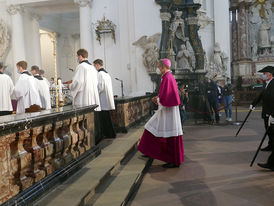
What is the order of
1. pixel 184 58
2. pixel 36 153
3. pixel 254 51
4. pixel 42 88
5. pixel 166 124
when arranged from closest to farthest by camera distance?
1. pixel 36 153
2. pixel 166 124
3. pixel 42 88
4. pixel 184 58
5. pixel 254 51

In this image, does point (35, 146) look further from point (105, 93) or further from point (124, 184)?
point (105, 93)

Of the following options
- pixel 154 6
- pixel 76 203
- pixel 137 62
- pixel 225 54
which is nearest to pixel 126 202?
pixel 76 203

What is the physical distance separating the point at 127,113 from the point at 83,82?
2459 mm

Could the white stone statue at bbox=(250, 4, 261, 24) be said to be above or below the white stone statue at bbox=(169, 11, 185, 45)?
above

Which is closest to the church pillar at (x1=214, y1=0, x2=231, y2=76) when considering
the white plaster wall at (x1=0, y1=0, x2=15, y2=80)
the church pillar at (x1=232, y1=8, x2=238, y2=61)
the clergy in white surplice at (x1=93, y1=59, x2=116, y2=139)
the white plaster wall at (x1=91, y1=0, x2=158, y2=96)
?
the church pillar at (x1=232, y1=8, x2=238, y2=61)

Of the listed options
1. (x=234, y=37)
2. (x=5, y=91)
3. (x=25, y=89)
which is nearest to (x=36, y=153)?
(x=25, y=89)

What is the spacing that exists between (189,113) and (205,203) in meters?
8.05

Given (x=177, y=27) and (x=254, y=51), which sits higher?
(x=177, y=27)

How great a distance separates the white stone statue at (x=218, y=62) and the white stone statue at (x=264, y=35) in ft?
15.1

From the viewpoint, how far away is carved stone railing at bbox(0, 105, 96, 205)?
7.84 feet

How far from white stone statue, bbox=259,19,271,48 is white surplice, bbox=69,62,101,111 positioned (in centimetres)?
1837

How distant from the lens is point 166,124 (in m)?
4.81

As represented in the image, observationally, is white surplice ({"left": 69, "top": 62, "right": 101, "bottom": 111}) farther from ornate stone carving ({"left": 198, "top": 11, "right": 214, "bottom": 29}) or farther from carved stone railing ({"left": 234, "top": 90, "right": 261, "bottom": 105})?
ornate stone carving ({"left": 198, "top": 11, "right": 214, "bottom": 29})

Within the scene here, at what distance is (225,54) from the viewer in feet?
59.4
